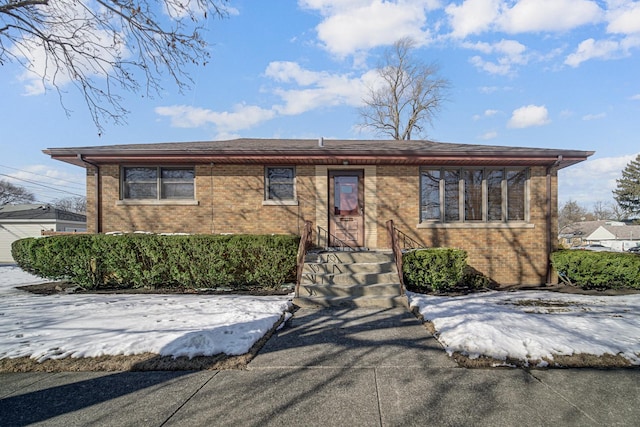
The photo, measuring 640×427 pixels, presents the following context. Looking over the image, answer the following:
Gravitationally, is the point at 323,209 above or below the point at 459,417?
above

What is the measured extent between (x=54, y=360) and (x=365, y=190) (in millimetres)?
7879

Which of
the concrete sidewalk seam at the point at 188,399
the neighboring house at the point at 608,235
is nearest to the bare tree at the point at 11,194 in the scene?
the concrete sidewalk seam at the point at 188,399

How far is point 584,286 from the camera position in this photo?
8719 millimetres

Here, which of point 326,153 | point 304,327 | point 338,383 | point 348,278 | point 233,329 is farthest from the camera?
point 326,153

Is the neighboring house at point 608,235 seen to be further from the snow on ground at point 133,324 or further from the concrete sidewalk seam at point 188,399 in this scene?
the concrete sidewalk seam at point 188,399

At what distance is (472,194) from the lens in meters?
10.1

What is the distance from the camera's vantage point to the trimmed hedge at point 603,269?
8.22 meters

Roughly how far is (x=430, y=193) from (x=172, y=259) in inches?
289

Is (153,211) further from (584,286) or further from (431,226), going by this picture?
(584,286)

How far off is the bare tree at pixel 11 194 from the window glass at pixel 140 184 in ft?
175

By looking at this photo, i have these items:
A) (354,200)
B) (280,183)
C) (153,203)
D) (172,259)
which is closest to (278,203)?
(280,183)

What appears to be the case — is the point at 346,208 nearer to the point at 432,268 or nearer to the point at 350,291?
the point at 432,268

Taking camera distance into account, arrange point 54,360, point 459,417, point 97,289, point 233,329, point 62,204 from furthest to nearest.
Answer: point 62,204 < point 97,289 < point 233,329 < point 54,360 < point 459,417

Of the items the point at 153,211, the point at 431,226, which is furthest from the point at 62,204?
the point at 431,226
